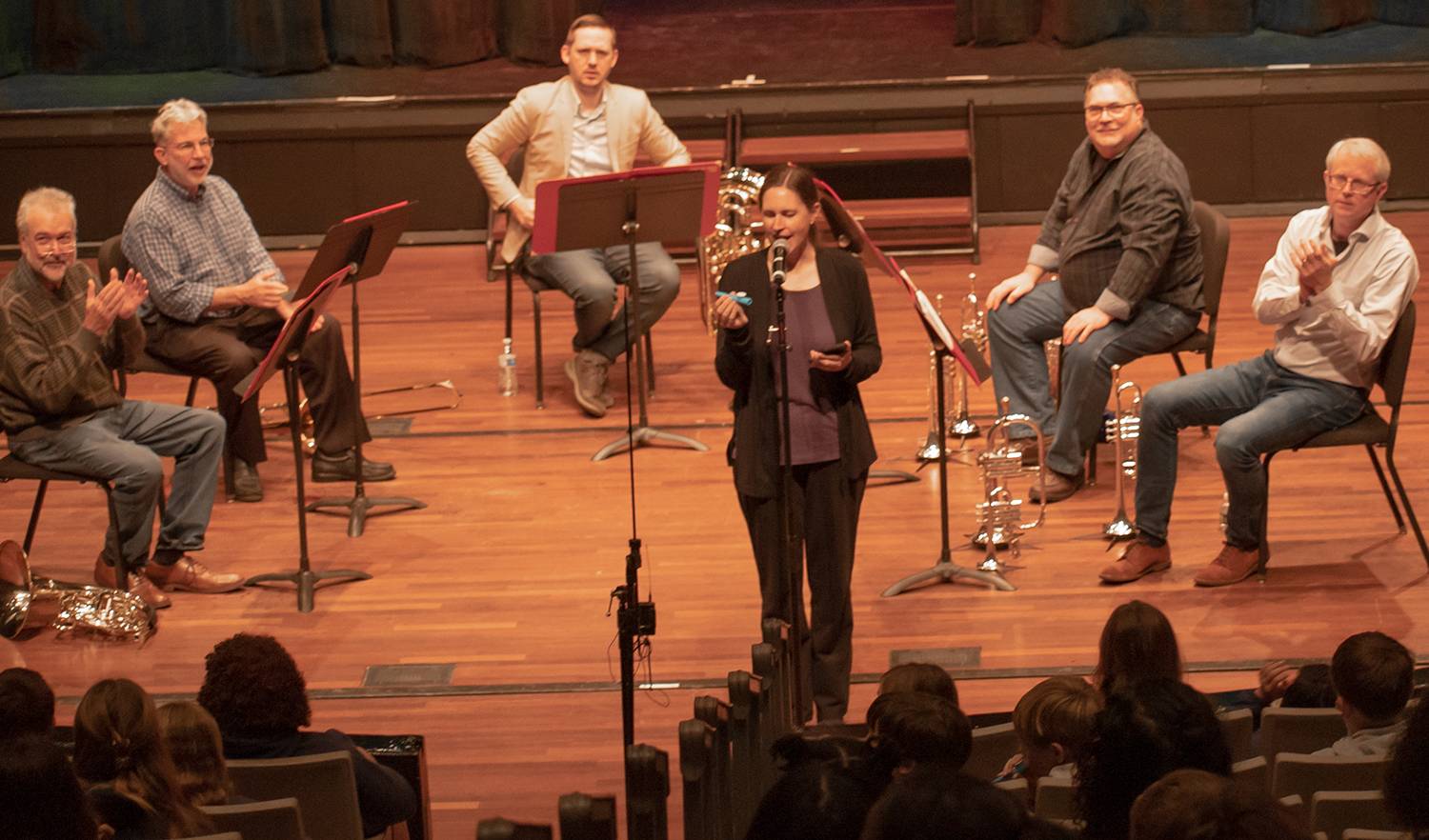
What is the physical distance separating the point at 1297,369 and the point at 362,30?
23.3ft

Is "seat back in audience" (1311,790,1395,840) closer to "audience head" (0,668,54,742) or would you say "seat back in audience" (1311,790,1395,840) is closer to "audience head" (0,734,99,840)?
"audience head" (0,734,99,840)

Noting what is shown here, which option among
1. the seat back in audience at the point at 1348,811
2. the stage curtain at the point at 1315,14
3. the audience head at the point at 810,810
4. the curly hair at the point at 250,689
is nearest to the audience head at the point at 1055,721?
the seat back in audience at the point at 1348,811

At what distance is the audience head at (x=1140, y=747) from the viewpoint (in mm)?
2719

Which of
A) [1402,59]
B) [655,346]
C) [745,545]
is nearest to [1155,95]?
[1402,59]

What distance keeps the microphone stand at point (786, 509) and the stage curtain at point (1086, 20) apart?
21.7ft

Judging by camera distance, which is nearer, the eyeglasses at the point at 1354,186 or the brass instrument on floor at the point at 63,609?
the eyeglasses at the point at 1354,186

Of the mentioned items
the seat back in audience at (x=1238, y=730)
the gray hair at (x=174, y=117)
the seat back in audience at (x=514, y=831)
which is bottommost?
the seat back in audience at (x=1238, y=730)

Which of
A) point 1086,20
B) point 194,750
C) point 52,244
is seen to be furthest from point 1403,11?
point 194,750

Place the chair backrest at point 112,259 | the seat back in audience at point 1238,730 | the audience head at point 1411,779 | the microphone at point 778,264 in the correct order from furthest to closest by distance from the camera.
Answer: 1. the chair backrest at point 112,259
2. the microphone at point 778,264
3. the seat back in audience at point 1238,730
4. the audience head at point 1411,779

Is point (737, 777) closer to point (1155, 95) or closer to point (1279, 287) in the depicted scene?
point (1279, 287)

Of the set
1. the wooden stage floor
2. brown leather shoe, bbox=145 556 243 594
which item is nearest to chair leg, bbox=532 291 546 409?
the wooden stage floor

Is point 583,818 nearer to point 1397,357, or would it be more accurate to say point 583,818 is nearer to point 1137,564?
point 1137,564

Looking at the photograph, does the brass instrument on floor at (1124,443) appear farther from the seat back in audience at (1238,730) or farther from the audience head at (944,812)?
the audience head at (944,812)

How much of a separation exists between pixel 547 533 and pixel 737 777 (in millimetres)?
2786
